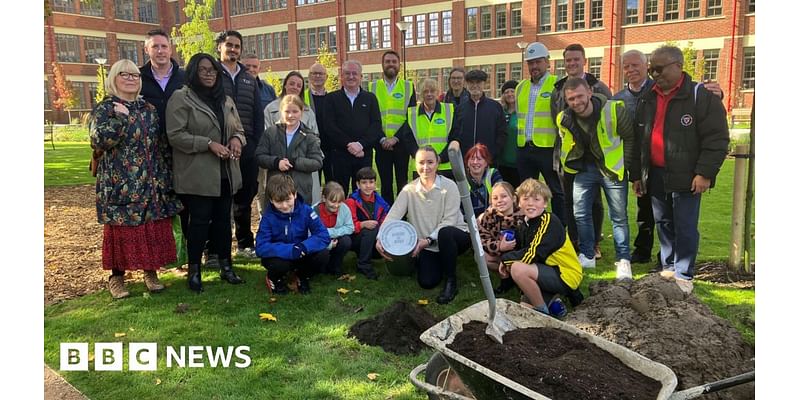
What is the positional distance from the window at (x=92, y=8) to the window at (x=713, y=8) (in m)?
6.01

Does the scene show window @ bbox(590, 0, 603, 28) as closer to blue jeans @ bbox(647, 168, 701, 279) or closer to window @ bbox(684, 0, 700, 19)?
window @ bbox(684, 0, 700, 19)

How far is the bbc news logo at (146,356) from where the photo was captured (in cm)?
321

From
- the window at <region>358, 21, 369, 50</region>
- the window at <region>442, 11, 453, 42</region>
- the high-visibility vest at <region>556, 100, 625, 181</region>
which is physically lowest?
the high-visibility vest at <region>556, 100, 625, 181</region>

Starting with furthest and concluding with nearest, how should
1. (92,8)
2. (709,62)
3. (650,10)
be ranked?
(92,8) → (650,10) → (709,62)

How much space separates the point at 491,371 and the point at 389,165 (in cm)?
420

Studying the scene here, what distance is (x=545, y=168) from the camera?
5289 millimetres

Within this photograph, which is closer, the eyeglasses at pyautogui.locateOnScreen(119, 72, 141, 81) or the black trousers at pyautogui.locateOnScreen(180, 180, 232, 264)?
the eyeglasses at pyautogui.locateOnScreen(119, 72, 141, 81)

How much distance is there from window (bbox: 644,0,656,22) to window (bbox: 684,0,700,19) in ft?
0.89

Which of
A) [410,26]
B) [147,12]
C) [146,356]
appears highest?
[410,26]

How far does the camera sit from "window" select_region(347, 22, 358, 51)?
9.72 meters

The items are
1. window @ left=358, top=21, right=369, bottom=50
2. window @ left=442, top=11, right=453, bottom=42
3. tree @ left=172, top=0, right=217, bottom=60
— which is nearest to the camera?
tree @ left=172, top=0, right=217, bottom=60

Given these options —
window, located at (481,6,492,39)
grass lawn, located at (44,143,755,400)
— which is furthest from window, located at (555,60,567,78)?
grass lawn, located at (44,143,755,400)

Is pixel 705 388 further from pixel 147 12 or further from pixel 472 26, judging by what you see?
pixel 472 26

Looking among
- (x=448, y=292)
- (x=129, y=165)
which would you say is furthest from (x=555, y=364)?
(x=129, y=165)
